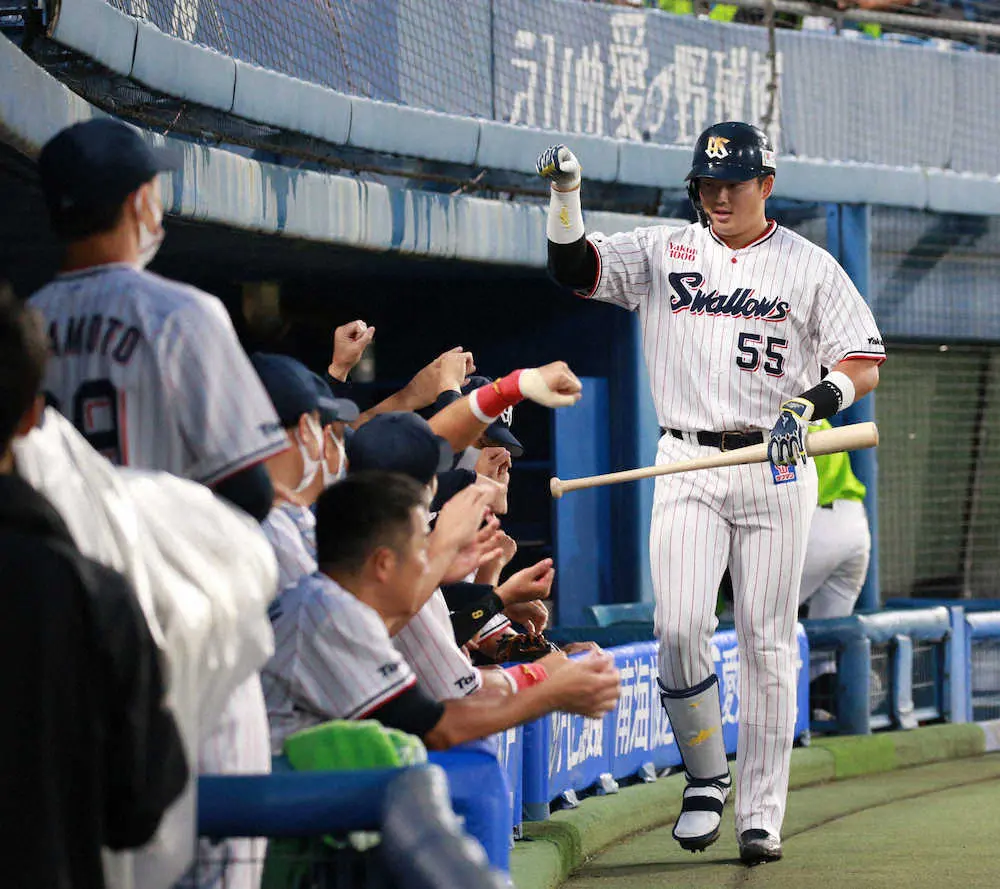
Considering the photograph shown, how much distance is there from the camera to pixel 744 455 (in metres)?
4.99

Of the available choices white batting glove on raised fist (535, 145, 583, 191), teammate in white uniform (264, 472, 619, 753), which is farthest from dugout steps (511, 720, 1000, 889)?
white batting glove on raised fist (535, 145, 583, 191)

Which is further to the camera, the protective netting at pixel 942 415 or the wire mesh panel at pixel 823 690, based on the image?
the protective netting at pixel 942 415

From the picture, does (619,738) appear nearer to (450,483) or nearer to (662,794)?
(662,794)

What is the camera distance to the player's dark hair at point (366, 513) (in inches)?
118

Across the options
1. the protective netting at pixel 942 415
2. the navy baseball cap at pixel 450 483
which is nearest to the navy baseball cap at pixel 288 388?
the navy baseball cap at pixel 450 483

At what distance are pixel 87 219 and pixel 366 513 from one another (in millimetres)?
669

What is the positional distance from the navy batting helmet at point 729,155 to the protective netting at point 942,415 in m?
5.48

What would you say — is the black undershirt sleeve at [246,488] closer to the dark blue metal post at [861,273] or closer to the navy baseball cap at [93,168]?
the navy baseball cap at [93,168]

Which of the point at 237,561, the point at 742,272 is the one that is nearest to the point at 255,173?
the point at 742,272

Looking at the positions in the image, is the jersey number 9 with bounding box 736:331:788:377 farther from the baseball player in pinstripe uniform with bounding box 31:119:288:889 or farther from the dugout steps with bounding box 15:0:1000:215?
the baseball player in pinstripe uniform with bounding box 31:119:288:889

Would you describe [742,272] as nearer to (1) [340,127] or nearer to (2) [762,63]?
(1) [340,127]

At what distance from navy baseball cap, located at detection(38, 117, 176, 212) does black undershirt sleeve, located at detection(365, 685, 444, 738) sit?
0.88m

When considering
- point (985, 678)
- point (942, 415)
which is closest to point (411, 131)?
point (985, 678)

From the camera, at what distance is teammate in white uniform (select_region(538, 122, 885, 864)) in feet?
16.8
